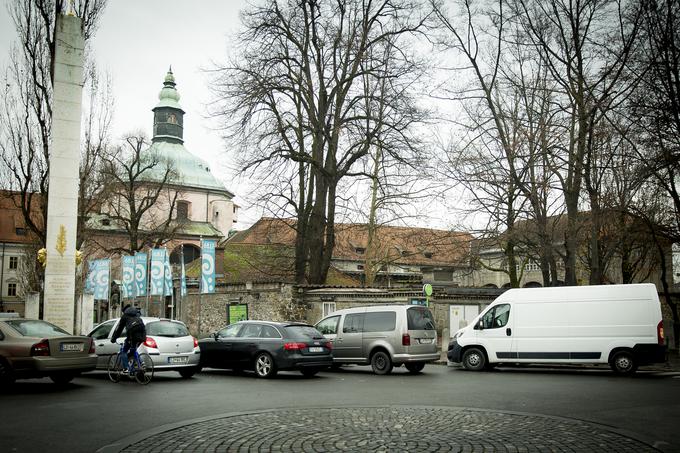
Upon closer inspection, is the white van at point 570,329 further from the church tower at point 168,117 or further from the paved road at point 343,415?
the church tower at point 168,117

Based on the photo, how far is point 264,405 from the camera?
36.1 feet

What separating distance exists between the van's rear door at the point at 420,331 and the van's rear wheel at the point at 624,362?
484 cm

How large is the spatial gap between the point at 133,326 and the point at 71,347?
148cm

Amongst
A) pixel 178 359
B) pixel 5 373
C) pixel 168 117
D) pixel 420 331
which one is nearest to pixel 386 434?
pixel 5 373

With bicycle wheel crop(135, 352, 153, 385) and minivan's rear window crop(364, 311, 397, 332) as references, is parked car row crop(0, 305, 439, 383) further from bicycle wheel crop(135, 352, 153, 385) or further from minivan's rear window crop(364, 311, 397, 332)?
bicycle wheel crop(135, 352, 153, 385)

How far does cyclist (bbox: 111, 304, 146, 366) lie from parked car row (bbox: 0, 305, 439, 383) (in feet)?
2.37

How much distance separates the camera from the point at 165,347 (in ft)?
52.0

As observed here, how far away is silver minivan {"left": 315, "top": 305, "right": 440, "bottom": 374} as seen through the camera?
18047mm

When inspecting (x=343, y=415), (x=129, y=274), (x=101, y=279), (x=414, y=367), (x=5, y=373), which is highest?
(x=129, y=274)

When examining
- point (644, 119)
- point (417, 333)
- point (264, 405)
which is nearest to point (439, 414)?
point (264, 405)

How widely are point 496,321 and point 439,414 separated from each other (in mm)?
9895

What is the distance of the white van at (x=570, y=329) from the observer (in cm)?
1755

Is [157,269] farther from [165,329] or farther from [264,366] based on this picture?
[264,366]

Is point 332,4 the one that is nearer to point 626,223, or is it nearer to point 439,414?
point 626,223
